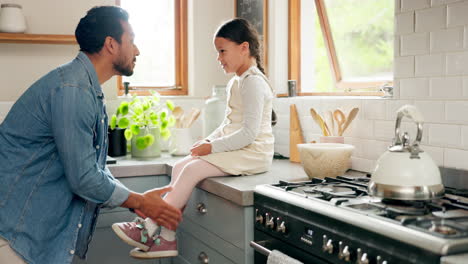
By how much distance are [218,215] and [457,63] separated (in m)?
1.19

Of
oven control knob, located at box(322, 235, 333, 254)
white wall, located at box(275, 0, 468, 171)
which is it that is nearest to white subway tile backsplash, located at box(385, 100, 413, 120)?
white wall, located at box(275, 0, 468, 171)

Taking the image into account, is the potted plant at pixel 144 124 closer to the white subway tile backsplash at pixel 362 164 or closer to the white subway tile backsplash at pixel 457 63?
the white subway tile backsplash at pixel 362 164

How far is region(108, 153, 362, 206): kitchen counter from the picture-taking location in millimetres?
2318

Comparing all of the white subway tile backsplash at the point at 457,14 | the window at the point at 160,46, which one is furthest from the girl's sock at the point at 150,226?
the window at the point at 160,46

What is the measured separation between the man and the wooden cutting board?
127cm

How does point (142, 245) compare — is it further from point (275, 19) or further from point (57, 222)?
point (275, 19)

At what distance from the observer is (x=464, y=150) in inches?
84.9

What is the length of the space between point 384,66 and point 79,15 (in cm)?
188

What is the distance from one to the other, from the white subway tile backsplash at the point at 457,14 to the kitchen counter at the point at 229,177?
0.90 metres

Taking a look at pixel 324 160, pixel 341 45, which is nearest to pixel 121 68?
pixel 324 160

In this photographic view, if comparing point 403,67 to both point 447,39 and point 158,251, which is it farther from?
point 158,251

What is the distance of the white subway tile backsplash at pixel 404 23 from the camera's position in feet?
7.80

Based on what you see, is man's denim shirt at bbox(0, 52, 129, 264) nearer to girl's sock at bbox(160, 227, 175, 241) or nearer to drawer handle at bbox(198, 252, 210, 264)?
girl's sock at bbox(160, 227, 175, 241)

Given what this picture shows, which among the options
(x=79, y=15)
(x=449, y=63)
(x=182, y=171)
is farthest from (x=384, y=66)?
(x=79, y=15)
